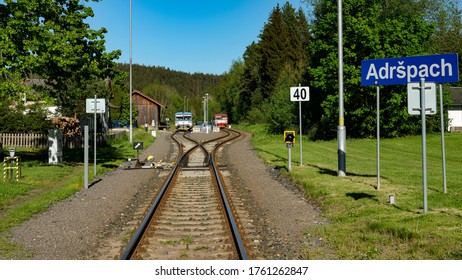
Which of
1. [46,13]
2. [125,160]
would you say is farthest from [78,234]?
[125,160]

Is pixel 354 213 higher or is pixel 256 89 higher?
pixel 256 89

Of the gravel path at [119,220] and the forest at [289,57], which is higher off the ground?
the forest at [289,57]

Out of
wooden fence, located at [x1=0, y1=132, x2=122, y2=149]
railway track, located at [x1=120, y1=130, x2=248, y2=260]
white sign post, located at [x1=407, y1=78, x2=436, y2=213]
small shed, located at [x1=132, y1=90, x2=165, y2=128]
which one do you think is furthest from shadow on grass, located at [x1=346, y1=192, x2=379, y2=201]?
small shed, located at [x1=132, y1=90, x2=165, y2=128]

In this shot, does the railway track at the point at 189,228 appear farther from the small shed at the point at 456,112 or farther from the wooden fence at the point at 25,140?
the small shed at the point at 456,112

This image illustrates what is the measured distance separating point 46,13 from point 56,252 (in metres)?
14.4

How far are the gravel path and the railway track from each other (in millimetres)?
361

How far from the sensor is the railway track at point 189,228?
286 inches

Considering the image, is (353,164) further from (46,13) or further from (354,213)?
(46,13)

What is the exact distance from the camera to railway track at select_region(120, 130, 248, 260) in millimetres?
7266

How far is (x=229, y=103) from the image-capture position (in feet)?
387

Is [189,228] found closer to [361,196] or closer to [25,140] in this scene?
[361,196]

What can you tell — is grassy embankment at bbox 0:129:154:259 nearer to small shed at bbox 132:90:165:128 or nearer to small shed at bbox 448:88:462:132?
small shed at bbox 448:88:462:132

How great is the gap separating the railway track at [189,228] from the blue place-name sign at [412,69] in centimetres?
472

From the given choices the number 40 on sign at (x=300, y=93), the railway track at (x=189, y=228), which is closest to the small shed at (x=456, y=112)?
the number 40 on sign at (x=300, y=93)
